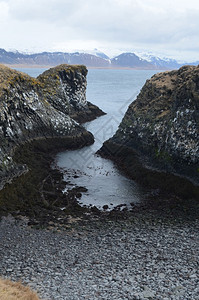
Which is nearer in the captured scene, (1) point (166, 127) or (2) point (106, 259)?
(2) point (106, 259)

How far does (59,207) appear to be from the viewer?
141 feet

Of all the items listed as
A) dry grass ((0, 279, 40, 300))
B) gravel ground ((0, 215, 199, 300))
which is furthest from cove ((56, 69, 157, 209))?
dry grass ((0, 279, 40, 300))

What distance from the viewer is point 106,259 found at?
98.0ft

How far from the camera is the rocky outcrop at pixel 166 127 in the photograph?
170 feet

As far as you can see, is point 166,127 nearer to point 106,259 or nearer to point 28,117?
point 28,117

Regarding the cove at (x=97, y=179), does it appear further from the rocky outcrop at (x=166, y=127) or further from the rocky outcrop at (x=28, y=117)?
the rocky outcrop at (x=28, y=117)

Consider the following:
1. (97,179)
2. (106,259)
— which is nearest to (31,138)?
(97,179)

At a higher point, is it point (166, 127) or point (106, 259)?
point (166, 127)

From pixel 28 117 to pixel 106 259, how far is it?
44980mm

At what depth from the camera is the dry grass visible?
2027 centimetres

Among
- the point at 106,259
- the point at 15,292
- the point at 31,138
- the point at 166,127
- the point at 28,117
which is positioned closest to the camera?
the point at 15,292

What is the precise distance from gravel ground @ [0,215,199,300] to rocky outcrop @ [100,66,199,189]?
→ 16.3m

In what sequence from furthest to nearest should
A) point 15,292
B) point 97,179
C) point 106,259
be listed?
point 97,179, point 106,259, point 15,292

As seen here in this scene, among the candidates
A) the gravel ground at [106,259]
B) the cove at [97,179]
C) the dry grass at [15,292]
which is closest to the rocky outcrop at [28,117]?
the cove at [97,179]
